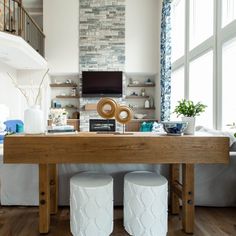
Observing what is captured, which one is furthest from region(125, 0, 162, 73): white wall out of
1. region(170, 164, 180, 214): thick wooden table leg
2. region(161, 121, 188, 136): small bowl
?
region(161, 121, 188, 136): small bowl

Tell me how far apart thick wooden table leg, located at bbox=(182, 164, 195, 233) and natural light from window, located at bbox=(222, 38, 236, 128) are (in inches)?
73.6

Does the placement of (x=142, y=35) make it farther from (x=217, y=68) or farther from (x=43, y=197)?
(x=43, y=197)

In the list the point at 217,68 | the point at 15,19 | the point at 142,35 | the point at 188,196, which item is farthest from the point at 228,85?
the point at 15,19

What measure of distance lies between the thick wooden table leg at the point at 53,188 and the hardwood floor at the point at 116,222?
9cm

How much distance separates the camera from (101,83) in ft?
23.4

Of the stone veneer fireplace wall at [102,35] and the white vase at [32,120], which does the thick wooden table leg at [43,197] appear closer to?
the white vase at [32,120]

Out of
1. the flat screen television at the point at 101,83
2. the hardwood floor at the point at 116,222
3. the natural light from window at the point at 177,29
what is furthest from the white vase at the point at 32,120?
the flat screen television at the point at 101,83

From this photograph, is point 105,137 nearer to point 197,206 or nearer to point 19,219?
→ point 19,219

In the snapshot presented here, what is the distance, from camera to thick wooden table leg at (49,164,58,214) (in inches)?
89.7

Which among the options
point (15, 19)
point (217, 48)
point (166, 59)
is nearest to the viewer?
point (217, 48)

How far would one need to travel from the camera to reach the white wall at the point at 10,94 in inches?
253

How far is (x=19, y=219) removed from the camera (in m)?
2.23

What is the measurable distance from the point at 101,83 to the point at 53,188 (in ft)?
16.9

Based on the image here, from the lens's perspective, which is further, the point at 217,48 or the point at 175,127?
the point at 217,48
